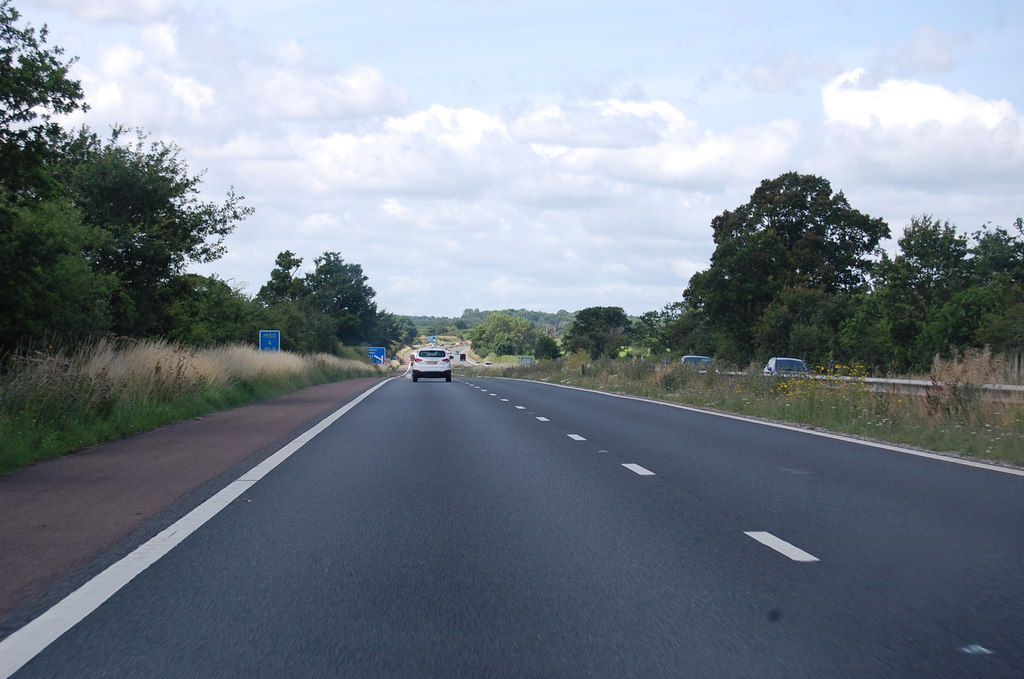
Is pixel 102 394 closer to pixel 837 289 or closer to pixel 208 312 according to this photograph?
pixel 208 312

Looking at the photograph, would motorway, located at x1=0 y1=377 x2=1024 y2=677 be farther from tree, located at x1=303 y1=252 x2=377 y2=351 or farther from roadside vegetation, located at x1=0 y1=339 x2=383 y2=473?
tree, located at x1=303 y1=252 x2=377 y2=351

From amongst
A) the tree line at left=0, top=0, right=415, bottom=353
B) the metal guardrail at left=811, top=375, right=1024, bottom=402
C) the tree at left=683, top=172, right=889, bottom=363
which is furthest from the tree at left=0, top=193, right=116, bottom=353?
the tree at left=683, top=172, right=889, bottom=363

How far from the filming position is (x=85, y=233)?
25.0 meters

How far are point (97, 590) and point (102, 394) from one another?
12.3 meters

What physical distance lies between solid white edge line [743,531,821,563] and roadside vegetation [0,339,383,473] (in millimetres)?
8703

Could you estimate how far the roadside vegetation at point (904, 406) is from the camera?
50.9ft

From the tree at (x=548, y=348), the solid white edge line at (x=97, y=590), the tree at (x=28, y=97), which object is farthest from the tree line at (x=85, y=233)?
the tree at (x=548, y=348)

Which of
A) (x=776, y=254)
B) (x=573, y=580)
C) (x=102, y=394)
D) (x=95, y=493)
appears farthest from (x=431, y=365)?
(x=573, y=580)

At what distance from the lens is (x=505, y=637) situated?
5.42 m

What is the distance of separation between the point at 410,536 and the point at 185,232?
2442cm

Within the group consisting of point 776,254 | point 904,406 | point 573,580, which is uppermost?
point 776,254

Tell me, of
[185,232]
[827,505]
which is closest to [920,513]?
[827,505]

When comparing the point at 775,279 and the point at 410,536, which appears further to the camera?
the point at 775,279

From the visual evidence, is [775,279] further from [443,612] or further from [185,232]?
[443,612]
